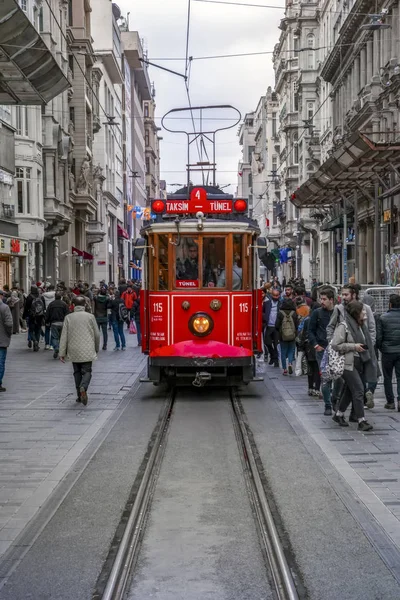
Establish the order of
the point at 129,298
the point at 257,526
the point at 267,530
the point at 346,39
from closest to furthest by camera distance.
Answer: the point at 267,530
the point at 257,526
the point at 129,298
the point at 346,39

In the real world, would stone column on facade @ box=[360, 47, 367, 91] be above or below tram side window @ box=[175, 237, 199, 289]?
above

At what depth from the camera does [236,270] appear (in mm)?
15656

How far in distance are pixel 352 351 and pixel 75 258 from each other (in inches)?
1719

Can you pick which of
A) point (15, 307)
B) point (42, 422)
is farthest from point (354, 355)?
point (15, 307)

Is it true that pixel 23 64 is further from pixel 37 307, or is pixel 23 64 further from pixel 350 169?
pixel 350 169

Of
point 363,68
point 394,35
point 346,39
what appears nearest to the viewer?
point 394,35

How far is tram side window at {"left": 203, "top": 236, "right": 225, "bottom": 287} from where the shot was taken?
51.1 ft

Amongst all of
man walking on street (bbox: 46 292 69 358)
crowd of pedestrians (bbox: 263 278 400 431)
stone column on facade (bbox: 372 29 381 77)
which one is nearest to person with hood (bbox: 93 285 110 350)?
man walking on street (bbox: 46 292 69 358)

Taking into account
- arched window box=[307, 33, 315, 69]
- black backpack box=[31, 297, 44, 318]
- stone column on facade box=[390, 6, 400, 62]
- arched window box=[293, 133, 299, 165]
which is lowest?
black backpack box=[31, 297, 44, 318]

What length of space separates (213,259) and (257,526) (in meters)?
8.67

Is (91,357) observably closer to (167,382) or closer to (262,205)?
(167,382)

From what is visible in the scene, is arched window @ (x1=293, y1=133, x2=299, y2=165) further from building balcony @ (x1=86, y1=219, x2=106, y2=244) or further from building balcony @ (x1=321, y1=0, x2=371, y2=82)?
building balcony @ (x1=86, y1=219, x2=106, y2=244)

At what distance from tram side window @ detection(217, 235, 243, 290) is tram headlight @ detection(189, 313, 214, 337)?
0.61m

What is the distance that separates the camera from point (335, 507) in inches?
310
